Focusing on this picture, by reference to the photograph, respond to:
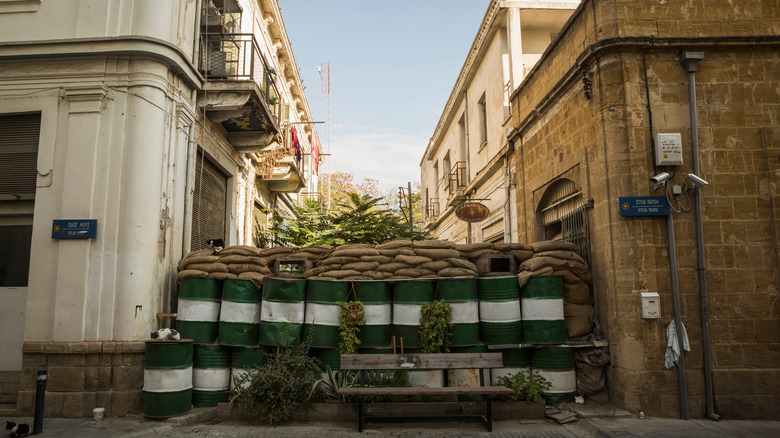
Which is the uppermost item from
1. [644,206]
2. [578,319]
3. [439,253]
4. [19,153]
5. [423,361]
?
[19,153]

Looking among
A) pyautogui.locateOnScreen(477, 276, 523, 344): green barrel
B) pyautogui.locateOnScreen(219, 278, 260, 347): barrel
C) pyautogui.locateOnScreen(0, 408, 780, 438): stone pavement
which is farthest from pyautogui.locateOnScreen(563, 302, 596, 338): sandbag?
pyautogui.locateOnScreen(219, 278, 260, 347): barrel

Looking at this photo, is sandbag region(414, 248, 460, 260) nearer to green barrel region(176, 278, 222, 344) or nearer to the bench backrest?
the bench backrest

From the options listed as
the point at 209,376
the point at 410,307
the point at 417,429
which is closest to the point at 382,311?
the point at 410,307

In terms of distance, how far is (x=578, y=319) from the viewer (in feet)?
23.9

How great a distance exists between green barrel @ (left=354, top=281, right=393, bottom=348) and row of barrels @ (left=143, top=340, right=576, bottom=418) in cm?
67

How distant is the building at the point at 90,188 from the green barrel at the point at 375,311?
3.09 meters

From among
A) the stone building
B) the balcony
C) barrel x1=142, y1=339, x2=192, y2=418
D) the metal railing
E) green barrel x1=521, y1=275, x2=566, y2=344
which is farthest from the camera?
the metal railing

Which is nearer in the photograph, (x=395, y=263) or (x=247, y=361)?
(x=247, y=361)

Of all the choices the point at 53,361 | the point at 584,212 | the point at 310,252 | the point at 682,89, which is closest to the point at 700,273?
the point at 584,212

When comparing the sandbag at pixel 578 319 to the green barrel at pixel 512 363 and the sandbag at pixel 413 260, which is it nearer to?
the green barrel at pixel 512 363

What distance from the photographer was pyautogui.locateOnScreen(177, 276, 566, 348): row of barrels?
6.98 meters

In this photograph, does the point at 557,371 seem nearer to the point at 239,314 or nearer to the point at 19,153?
the point at 239,314

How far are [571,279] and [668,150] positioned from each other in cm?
223

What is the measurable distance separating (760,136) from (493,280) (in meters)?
4.26
